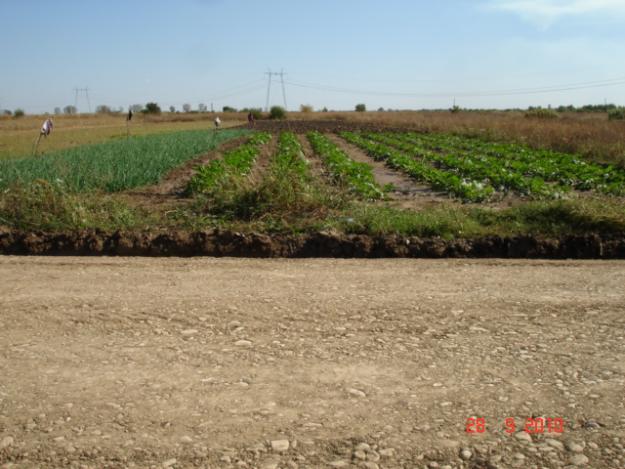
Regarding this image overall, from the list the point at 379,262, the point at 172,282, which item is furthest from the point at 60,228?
the point at 379,262

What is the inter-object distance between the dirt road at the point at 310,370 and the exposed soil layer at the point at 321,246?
5.43 ft

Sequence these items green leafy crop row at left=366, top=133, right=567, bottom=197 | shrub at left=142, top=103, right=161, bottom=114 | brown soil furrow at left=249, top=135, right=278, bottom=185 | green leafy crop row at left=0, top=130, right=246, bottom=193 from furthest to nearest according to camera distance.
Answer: shrub at left=142, top=103, right=161, bottom=114 → brown soil furrow at left=249, top=135, right=278, bottom=185 → green leafy crop row at left=366, top=133, right=567, bottom=197 → green leafy crop row at left=0, top=130, right=246, bottom=193

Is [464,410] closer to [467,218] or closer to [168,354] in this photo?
[168,354]

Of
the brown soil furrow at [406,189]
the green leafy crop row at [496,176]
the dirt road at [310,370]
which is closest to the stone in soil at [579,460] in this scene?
the dirt road at [310,370]

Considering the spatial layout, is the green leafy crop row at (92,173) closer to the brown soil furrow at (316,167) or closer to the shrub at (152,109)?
the brown soil furrow at (316,167)

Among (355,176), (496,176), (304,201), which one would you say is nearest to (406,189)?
(355,176)

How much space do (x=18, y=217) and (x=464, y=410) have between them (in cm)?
898

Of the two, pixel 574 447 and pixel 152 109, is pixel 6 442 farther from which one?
pixel 152 109

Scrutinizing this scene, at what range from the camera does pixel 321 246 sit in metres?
8.88

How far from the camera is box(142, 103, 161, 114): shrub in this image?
9978 centimetres

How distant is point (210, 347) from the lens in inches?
192

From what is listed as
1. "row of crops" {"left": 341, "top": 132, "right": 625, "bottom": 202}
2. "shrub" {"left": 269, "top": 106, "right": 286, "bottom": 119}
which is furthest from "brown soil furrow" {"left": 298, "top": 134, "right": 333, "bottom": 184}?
"shrub" {"left": 269, "top": 106, "right": 286, "bottom": 119}
